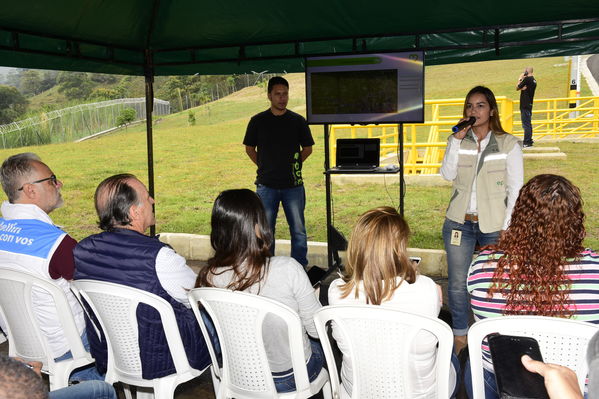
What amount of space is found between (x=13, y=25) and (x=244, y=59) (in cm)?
184

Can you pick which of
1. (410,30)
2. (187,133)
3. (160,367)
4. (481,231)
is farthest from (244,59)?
(187,133)

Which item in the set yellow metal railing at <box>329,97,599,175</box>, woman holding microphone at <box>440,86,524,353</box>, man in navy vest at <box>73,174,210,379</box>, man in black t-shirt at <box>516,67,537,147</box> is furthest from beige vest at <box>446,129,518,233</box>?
man in black t-shirt at <box>516,67,537,147</box>

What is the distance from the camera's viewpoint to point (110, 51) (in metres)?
4.71

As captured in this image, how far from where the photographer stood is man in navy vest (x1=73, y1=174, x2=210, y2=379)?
206 cm

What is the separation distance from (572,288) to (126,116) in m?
20.7

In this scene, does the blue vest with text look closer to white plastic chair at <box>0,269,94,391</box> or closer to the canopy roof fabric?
white plastic chair at <box>0,269,94,391</box>

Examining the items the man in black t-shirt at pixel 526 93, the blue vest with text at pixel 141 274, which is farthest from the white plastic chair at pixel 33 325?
the man in black t-shirt at pixel 526 93

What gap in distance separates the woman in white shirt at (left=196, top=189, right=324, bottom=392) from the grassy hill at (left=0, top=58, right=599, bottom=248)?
5.65m

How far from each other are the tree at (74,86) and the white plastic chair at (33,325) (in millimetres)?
19839

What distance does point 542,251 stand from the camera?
1.80 meters

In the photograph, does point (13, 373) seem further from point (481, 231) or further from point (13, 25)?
point (13, 25)

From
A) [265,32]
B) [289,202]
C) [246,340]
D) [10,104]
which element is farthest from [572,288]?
[10,104]

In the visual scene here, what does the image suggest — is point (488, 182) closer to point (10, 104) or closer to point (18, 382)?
point (18, 382)

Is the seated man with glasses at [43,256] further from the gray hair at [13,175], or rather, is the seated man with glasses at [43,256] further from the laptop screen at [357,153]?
the laptop screen at [357,153]
